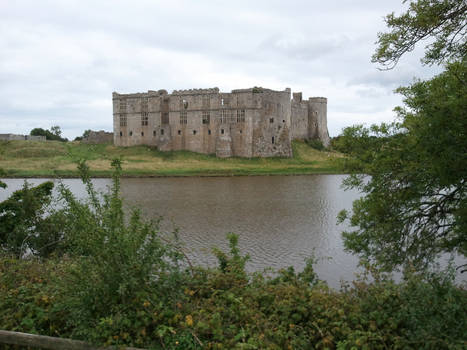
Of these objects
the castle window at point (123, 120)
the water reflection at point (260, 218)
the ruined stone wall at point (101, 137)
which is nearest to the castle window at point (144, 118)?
the castle window at point (123, 120)

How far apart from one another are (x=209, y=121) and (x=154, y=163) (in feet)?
29.4

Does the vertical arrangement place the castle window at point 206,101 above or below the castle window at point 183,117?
above

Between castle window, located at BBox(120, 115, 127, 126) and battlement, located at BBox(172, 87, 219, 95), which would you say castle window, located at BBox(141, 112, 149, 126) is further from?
battlement, located at BBox(172, 87, 219, 95)

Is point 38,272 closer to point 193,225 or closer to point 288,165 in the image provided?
point 193,225

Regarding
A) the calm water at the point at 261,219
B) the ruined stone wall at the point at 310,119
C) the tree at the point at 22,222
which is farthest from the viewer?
the ruined stone wall at the point at 310,119

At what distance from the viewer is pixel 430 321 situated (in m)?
5.27

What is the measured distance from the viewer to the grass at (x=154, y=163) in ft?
132

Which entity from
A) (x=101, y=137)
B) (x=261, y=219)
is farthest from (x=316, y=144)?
(x=261, y=219)

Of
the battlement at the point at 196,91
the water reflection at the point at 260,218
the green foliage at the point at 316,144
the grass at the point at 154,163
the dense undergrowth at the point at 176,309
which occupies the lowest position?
the water reflection at the point at 260,218

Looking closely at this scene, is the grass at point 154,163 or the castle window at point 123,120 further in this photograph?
the castle window at point 123,120

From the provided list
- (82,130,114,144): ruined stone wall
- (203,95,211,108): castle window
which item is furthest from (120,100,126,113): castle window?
(203,95,211,108): castle window

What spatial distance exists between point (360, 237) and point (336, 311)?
3.32m

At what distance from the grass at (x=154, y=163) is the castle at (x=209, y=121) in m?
1.48

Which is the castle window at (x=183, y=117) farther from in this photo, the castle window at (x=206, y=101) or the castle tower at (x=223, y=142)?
the castle tower at (x=223, y=142)
